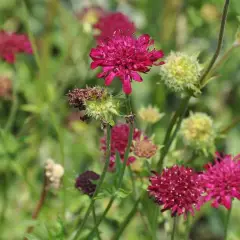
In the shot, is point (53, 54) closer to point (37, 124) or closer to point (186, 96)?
point (37, 124)

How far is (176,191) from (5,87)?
1.38m

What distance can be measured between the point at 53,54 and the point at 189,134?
189 centimetres

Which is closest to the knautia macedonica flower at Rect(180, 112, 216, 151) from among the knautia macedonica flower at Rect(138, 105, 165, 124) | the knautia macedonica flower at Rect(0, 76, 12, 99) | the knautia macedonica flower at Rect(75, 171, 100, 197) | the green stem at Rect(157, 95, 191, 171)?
the knautia macedonica flower at Rect(138, 105, 165, 124)

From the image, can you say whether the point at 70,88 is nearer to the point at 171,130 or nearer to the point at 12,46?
the point at 12,46

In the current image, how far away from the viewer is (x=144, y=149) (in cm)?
160

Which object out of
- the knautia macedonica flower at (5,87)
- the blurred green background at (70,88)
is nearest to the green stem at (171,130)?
the blurred green background at (70,88)

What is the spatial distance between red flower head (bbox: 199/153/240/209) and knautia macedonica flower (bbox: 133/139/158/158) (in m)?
0.15

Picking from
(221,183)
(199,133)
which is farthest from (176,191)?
(199,133)

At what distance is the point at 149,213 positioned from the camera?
1845 mm

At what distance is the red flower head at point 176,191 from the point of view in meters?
1.42

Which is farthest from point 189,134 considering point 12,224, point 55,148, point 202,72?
point 55,148

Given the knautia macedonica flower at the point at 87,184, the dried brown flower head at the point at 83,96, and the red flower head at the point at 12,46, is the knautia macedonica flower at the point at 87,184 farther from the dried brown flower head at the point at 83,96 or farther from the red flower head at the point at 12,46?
the red flower head at the point at 12,46

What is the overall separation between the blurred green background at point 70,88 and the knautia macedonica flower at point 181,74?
0.61 meters

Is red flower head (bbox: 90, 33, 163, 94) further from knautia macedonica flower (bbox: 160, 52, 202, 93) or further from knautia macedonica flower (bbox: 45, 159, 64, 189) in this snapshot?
knautia macedonica flower (bbox: 45, 159, 64, 189)
